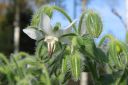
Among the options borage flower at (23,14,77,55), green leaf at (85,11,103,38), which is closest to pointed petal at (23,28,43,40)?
borage flower at (23,14,77,55)

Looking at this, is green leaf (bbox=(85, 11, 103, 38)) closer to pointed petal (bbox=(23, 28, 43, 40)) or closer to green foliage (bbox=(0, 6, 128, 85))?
green foliage (bbox=(0, 6, 128, 85))

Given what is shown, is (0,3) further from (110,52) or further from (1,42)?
(110,52)

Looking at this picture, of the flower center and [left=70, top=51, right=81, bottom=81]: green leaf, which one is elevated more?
the flower center

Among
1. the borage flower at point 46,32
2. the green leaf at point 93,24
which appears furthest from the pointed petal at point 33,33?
the green leaf at point 93,24

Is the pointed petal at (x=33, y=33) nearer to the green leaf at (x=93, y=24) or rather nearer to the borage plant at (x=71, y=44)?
A: the borage plant at (x=71, y=44)

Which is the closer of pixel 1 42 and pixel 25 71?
pixel 25 71

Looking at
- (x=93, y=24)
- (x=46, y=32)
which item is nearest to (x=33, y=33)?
(x=46, y=32)

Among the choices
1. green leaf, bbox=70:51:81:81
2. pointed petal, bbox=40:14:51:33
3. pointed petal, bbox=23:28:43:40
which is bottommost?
green leaf, bbox=70:51:81:81

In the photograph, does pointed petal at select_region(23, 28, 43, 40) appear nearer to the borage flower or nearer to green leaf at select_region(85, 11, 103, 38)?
the borage flower

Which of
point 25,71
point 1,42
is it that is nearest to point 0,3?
point 1,42
